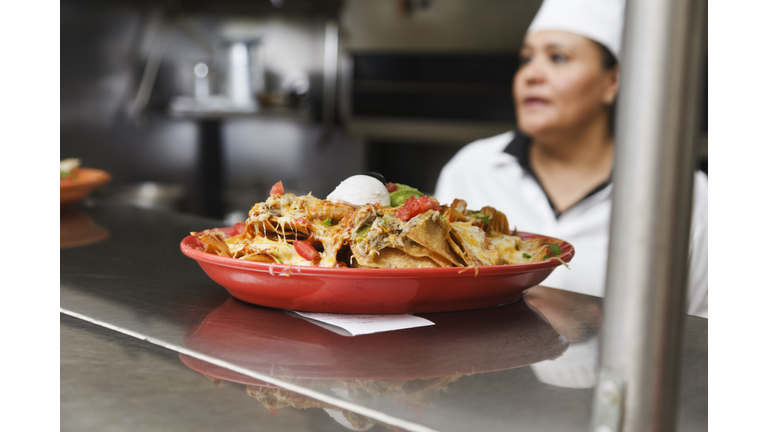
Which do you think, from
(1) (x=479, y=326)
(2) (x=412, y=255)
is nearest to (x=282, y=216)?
(2) (x=412, y=255)

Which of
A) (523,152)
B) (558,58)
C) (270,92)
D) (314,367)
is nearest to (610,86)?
(558,58)

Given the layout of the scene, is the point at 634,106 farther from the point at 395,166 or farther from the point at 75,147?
the point at 75,147

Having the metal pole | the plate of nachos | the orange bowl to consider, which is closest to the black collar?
the orange bowl

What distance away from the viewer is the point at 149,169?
429 centimetres

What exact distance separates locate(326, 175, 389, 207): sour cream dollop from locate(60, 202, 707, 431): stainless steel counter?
166 millimetres

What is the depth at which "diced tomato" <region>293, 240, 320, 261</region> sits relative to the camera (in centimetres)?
79

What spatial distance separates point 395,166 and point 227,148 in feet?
4.08

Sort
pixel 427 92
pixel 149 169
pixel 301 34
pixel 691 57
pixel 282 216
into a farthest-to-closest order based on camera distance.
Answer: pixel 149 169 < pixel 301 34 < pixel 427 92 < pixel 282 216 < pixel 691 57

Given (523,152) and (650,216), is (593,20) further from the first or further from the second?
(650,216)

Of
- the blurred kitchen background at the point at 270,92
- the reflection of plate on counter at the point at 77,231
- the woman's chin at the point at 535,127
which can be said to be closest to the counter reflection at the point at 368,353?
the reflection of plate on counter at the point at 77,231

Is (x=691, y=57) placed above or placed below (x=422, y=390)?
above

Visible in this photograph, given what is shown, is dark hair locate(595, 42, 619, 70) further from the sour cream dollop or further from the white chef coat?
the sour cream dollop

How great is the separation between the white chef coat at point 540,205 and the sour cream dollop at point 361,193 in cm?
99

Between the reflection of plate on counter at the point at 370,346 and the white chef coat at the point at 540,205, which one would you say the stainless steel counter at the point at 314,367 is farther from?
the white chef coat at the point at 540,205
